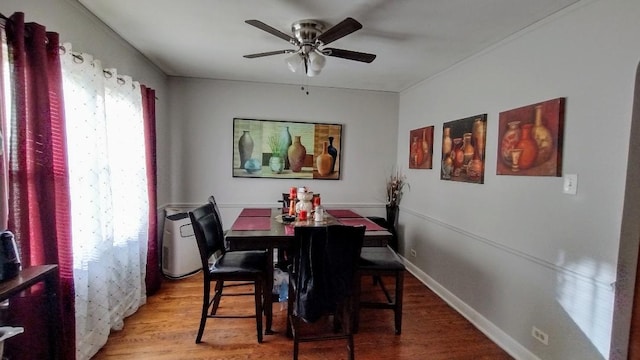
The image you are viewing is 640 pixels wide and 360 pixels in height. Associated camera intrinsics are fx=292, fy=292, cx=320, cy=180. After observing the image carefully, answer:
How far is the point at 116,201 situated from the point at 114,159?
13.3 inches

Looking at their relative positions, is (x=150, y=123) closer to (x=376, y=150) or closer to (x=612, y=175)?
(x=376, y=150)

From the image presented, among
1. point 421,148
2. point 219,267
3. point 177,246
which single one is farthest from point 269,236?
point 421,148

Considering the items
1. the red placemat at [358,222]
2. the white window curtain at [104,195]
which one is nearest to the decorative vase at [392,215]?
the red placemat at [358,222]

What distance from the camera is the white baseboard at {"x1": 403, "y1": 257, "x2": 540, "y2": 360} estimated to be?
2064mm

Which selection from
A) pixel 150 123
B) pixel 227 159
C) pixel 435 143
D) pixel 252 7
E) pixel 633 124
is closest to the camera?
pixel 633 124

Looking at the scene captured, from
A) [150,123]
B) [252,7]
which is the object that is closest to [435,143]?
[252,7]

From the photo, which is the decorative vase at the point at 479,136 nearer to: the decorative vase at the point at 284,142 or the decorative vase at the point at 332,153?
the decorative vase at the point at 332,153

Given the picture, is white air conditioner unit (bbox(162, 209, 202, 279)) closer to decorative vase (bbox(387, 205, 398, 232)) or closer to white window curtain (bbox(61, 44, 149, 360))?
white window curtain (bbox(61, 44, 149, 360))

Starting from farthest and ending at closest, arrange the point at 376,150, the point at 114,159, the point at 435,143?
1. the point at 376,150
2. the point at 435,143
3. the point at 114,159

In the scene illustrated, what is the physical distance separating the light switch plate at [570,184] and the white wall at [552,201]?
0.10ft

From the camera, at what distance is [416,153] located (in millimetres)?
3602

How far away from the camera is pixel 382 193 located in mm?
4164

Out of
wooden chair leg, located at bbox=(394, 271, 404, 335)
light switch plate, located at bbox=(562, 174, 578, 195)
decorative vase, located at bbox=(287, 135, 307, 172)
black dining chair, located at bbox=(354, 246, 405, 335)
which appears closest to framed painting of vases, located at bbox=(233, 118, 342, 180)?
decorative vase, located at bbox=(287, 135, 307, 172)

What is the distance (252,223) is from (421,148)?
85.3 inches
